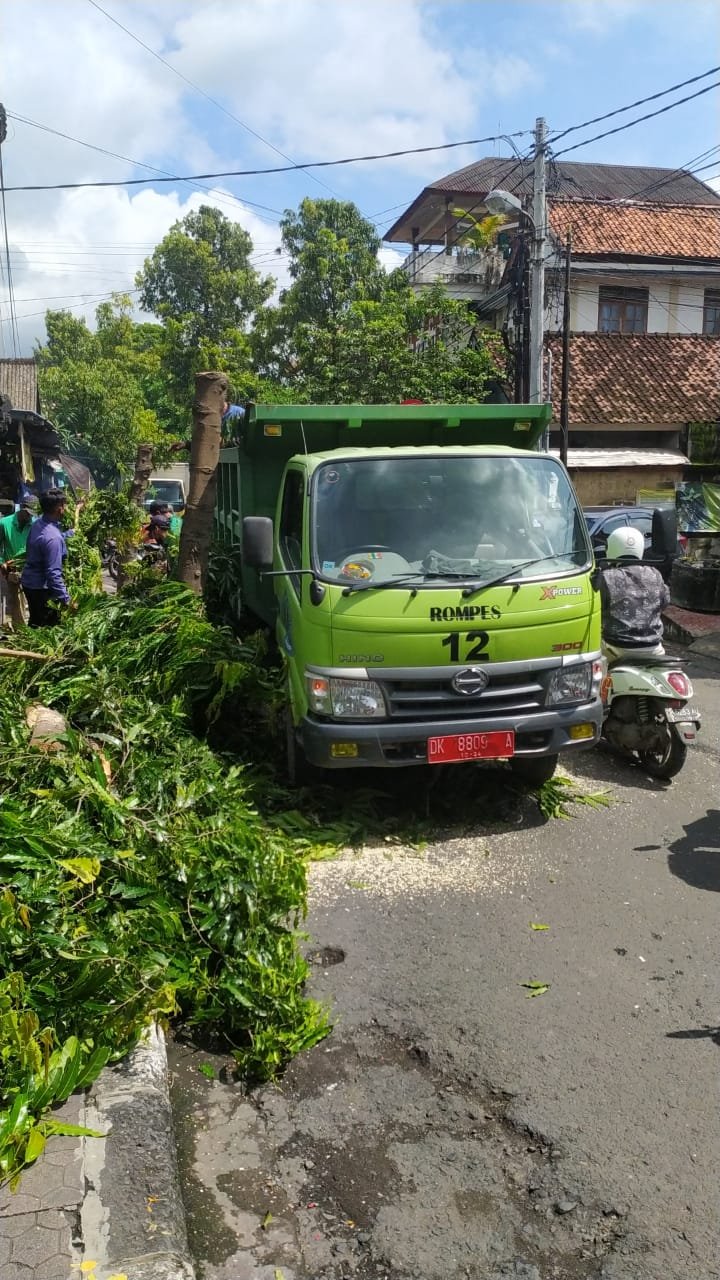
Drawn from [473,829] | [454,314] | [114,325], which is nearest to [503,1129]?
[473,829]

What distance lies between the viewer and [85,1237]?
243cm

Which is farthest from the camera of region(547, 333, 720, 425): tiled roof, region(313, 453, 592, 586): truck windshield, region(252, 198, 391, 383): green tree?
region(252, 198, 391, 383): green tree

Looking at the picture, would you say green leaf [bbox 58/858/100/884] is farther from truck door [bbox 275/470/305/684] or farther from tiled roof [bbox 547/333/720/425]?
tiled roof [bbox 547/333/720/425]

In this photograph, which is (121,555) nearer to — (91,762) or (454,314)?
(91,762)

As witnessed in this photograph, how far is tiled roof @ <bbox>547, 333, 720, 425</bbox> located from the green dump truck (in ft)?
63.6

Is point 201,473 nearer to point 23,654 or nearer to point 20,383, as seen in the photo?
point 23,654

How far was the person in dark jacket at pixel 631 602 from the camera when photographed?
6320 millimetres

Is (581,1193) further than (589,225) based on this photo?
No

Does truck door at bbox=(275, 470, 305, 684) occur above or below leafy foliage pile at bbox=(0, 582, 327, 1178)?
above

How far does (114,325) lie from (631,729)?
57380 mm

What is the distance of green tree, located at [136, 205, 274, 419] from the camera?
4331 centimetres

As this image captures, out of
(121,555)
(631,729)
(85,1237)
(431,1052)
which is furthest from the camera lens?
(121,555)

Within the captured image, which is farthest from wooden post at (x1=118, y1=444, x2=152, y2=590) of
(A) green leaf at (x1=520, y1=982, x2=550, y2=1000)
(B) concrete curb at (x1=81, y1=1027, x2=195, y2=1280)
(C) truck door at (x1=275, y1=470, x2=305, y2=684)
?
(B) concrete curb at (x1=81, y1=1027, x2=195, y2=1280)

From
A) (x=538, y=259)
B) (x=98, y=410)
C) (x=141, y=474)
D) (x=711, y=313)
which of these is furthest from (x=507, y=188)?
(x=141, y=474)
